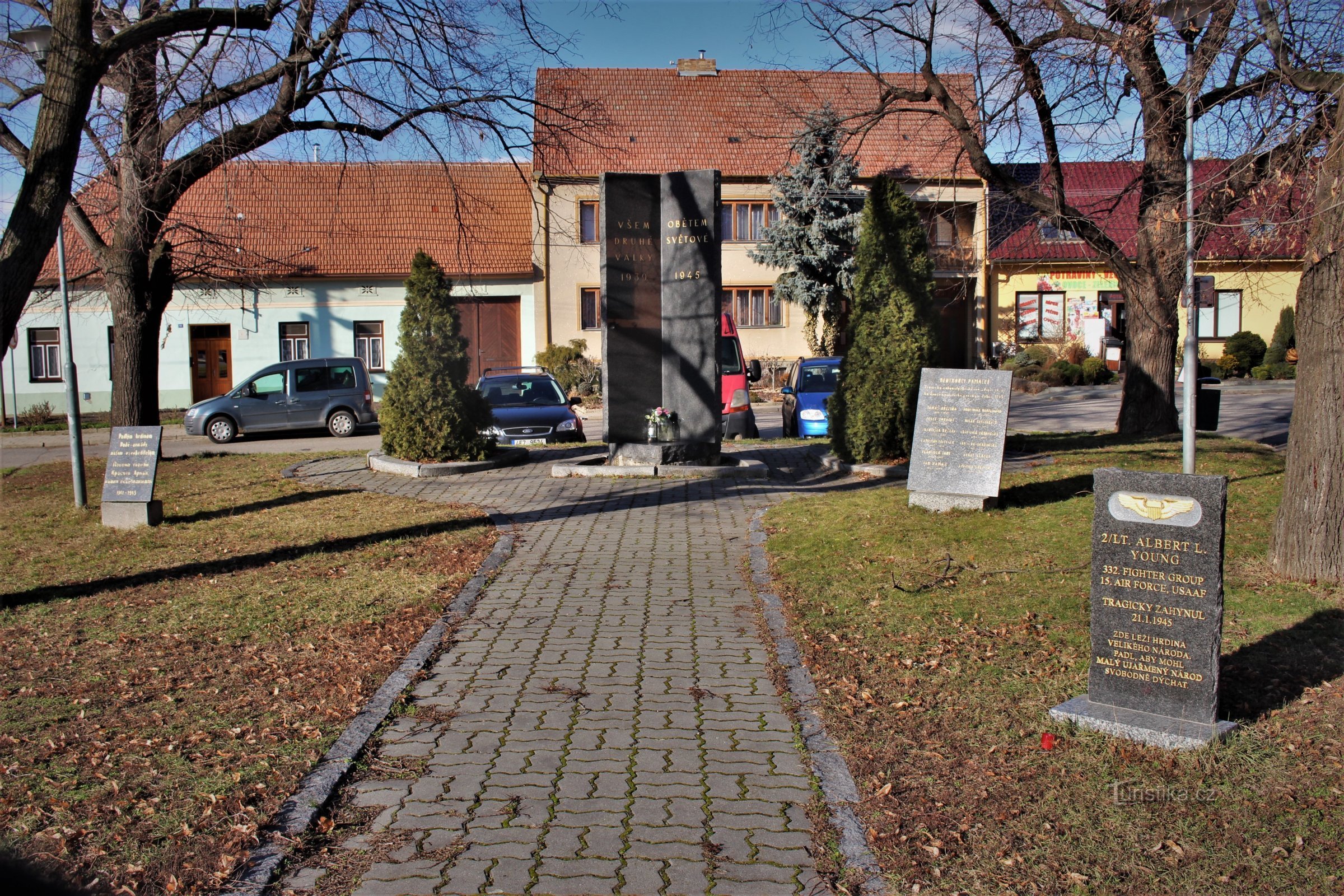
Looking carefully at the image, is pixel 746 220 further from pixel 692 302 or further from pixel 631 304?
pixel 692 302

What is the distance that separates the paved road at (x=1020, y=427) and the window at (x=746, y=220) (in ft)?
28.3

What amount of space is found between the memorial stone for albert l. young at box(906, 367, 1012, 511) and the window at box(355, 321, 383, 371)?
2800 centimetres

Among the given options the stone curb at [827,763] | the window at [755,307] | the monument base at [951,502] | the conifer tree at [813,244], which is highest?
the conifer tree at [813,244]

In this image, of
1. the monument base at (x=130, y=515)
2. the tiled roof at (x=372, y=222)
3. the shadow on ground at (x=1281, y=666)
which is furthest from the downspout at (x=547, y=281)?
the shadow on ground at (x=1281, y=666)

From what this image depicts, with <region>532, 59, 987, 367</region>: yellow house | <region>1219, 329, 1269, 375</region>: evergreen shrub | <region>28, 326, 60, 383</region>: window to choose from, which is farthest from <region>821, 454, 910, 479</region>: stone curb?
<region>28, 326, 60, 383</region>: window

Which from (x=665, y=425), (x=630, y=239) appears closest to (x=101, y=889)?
A: (x=665, y=425)

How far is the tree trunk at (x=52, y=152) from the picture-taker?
280 inches

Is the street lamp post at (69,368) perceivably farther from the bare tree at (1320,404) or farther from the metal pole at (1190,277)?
the bare tree at (1320,404)

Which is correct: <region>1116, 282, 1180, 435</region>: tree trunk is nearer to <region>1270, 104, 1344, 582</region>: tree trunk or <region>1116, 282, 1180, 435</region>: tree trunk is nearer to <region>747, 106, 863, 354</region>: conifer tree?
<region>1270, 104, 1344, 582</region>: tree trunk

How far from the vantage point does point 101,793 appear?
433 centimetres

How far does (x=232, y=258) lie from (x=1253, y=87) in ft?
48.1

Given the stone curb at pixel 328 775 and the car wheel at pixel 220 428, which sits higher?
the car wheel at pixel 220 428

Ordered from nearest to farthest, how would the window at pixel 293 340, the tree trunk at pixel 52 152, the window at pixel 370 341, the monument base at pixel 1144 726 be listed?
the monument base at pixel 1144 726 → the tree trunk at pixel 52 152 → the window at pixel 293 340 → the window at pixel 370 341

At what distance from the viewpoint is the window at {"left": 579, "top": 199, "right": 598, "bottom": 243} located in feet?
118
